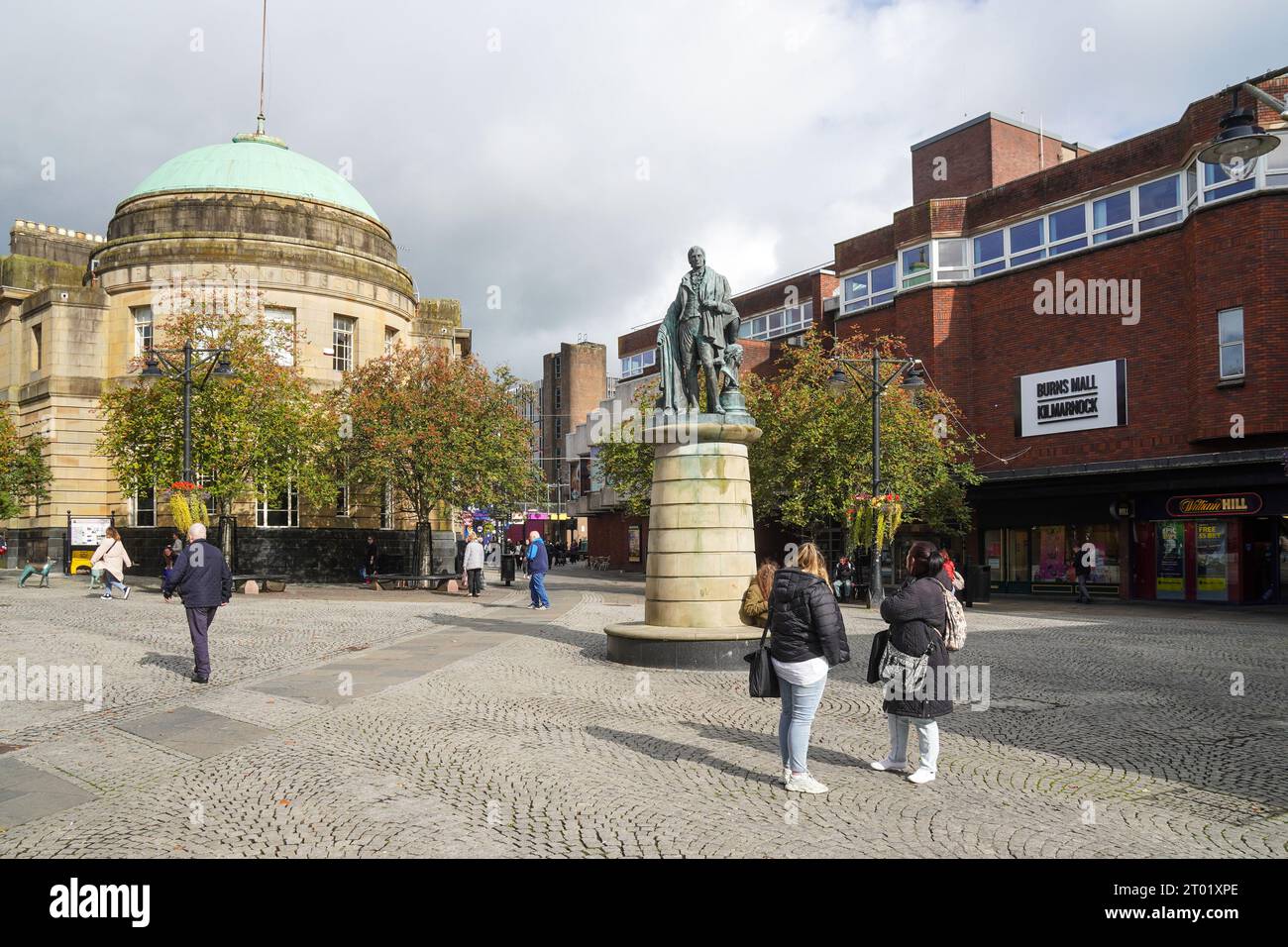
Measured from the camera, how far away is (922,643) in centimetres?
633

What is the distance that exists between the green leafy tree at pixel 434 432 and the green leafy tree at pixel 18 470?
37.7ft

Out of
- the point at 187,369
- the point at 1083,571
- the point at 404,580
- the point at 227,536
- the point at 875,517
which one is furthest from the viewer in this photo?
the point at 404,580

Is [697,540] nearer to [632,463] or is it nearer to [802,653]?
[802,653]

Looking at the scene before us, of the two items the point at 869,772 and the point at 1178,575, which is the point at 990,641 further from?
the point at 1178,575

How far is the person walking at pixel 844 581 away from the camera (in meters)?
25.9

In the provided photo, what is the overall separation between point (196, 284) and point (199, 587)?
25.7 metres

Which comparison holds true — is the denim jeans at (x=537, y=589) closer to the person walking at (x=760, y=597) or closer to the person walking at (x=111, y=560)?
the person walking at (x=111, y=560)

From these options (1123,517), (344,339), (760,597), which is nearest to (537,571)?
(760,597)

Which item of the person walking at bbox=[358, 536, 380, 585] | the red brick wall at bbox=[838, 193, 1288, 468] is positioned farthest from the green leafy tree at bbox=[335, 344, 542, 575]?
the red brick wall at bbox=[838, 193, 1288, 468]

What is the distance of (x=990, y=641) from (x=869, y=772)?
962 centimetres

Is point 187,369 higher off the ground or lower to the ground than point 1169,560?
higher

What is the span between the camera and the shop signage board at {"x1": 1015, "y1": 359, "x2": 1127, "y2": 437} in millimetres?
27219

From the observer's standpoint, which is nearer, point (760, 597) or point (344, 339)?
point (760, 597)

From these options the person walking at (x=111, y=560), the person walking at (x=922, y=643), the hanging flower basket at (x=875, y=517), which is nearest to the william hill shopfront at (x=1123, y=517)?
the hanging flower basket at (x=875, y=517)
